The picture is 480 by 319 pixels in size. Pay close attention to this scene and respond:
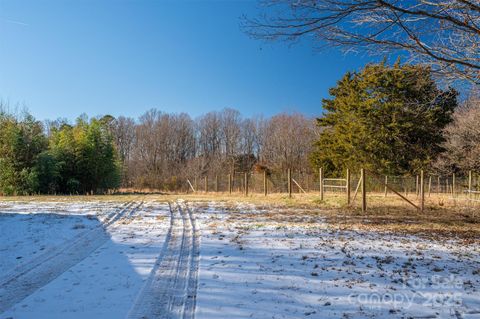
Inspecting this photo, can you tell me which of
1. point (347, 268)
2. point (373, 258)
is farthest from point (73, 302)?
point (373, 258)

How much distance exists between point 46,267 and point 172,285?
2186 mm

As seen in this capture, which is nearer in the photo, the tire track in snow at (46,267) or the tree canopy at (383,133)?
the tire track in snow at (46,267)

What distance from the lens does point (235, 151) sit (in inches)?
1823

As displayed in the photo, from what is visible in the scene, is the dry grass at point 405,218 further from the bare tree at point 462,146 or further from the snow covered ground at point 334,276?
the bare tree at point 462,146

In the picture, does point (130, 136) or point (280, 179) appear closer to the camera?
point (280, 179)

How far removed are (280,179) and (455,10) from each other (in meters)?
22.4

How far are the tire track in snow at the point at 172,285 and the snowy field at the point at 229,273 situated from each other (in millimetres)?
14

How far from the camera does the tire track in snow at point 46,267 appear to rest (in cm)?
380

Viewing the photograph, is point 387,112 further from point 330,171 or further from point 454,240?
point 454,240

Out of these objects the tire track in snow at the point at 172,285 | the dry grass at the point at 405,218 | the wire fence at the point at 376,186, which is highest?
the wire fence at the point at 376,186

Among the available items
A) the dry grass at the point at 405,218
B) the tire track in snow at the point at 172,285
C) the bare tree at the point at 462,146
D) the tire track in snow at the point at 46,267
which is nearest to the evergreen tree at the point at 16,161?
the tire track in snow at the point at 46,267

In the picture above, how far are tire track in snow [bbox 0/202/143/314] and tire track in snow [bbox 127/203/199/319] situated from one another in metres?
1.35

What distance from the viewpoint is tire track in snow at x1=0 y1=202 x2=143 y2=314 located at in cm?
380

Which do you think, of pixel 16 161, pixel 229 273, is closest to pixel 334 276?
pixel 229 273
